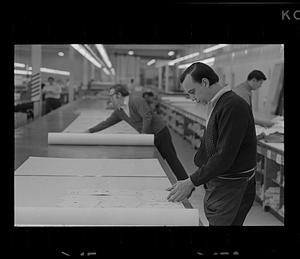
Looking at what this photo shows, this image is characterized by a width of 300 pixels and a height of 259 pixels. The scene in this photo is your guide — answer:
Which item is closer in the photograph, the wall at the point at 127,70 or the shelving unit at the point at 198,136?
the shelving unit at the point at 198,136

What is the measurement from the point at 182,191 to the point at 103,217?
0.29 meters

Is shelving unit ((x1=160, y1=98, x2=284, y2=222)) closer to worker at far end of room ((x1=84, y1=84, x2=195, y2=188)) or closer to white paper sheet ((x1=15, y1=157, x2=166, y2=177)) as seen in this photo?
worker at far end of room ((x1=84, y1=84, x2=195, y2=188))

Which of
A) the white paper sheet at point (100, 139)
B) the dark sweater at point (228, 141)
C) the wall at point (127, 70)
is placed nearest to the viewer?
the dark sweater at point (228, 141)

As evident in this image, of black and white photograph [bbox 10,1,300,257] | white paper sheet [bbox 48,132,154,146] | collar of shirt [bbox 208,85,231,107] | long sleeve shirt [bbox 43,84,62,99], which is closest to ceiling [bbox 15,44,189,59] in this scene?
black and white photograph [bbox 10,1,300,257]

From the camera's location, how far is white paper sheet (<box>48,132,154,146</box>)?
7.10ft

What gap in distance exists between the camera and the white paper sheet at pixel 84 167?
6.13 ft

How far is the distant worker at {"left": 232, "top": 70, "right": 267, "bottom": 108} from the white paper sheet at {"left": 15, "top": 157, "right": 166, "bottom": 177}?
0.46 m

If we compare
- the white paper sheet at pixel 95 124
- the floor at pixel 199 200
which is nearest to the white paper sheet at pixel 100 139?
the white paper sheet at pixel 95 124

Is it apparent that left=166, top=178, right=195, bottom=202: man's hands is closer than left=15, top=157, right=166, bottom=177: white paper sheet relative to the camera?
Yes

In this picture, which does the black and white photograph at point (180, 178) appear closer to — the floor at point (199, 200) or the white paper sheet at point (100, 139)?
the floor at point (199, 200)

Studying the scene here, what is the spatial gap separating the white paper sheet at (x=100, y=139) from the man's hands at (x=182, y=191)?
1.46 ft

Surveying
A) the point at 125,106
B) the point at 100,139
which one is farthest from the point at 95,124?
the point at 125,106
